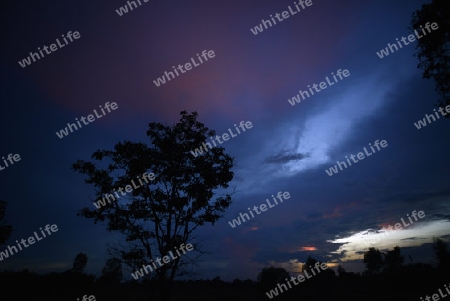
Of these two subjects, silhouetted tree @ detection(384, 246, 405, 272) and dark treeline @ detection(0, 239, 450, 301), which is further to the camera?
silhouetted tree @ detection(384, 246, 405, 272)

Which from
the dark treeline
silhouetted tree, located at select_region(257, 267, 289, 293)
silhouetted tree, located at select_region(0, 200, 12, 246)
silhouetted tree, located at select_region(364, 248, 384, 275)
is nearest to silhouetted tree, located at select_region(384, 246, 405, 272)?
silhouetted tree, located at select_region(364, 248, 384, 275)

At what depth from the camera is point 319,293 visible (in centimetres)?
6525

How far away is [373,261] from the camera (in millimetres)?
133750

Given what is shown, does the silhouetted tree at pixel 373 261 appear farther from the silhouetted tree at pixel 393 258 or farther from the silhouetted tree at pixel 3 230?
the silhouetted tree at pixel 3 230

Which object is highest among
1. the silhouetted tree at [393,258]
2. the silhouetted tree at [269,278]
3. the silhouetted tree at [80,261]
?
the silhouetted tree at [80,261]

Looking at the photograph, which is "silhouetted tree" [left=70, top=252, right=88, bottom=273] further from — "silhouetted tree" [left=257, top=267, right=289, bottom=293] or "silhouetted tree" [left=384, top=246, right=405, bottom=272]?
"silhouetted tree" [left=384, top=246, right=405, bottom=272]

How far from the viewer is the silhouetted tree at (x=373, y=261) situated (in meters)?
133

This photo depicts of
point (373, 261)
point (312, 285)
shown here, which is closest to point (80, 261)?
point (312, 285)

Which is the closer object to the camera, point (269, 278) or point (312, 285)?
point (312, 285)

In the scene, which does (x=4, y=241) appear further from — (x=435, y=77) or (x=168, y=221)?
(x=435, y=77)

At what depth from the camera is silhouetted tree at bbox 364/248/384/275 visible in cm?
13262

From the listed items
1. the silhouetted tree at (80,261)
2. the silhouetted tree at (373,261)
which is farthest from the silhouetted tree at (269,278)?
the silhouetted tree at (80,261)

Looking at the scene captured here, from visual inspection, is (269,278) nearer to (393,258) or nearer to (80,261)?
(393,258)

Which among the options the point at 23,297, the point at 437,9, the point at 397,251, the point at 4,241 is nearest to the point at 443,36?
the point at 437,9
